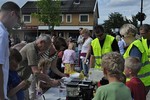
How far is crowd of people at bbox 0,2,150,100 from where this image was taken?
11.3ft

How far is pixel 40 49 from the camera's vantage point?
17.9 feet

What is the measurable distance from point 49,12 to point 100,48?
2243 inches

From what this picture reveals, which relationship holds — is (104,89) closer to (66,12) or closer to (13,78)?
(13,78)

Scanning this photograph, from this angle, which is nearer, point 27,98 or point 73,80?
point 27,98

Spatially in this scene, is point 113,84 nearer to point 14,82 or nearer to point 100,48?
point 14,82

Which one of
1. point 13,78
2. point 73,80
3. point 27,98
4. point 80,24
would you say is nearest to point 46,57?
point 73,80

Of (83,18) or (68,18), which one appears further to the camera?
(68,18)

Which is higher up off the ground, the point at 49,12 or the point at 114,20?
the point at 49,12

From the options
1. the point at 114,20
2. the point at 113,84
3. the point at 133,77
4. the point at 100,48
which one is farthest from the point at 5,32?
the point at 114,20

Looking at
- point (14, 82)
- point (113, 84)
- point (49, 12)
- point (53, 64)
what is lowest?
point (53, 64)

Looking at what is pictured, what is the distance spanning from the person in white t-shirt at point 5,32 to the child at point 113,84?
0.93 m

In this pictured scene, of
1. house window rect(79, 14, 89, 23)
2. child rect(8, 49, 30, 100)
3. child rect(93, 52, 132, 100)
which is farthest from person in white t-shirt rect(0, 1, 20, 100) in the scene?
house window rect(79, 14, 89, 23)

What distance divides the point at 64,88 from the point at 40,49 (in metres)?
0.92

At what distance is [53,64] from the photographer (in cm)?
729
